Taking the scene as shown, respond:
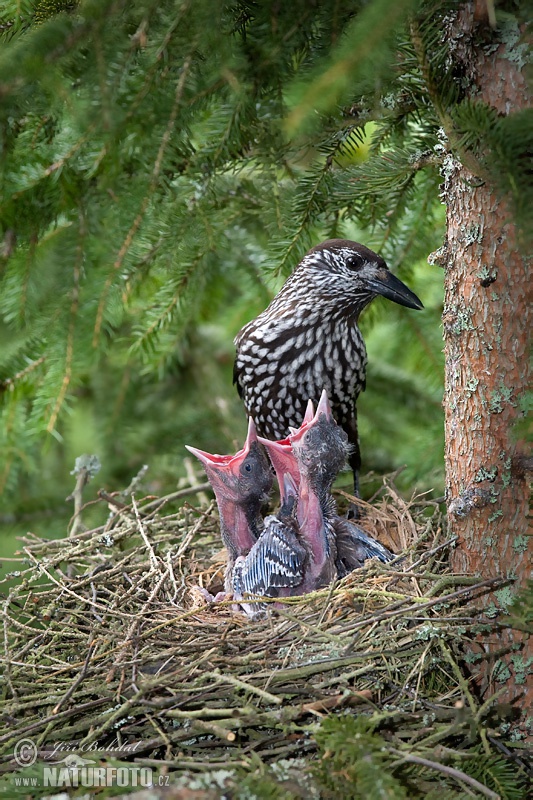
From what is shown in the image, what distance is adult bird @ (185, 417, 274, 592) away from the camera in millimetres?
3336

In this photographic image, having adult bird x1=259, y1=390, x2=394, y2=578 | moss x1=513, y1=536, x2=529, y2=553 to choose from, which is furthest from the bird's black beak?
moss x1=513, y1=536, x2=529, y2=553

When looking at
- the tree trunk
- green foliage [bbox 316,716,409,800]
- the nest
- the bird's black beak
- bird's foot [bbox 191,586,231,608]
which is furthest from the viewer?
the bird's black beak

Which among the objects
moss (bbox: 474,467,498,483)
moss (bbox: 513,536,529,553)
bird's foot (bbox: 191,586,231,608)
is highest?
moss (bbox: 474,467,498,483)

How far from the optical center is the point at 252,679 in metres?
2.21

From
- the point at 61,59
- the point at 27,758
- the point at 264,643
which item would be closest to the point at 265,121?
the point at 61,59

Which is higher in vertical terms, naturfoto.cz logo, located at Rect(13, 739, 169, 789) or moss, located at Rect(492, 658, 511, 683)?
naturfoto.cz logo, located at Rect(13, 739, 169, 789)

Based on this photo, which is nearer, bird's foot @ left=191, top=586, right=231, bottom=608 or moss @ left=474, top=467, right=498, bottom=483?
→ moss @ left=474, top=467, right=498, bottom=483

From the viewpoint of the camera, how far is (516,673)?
6.72 feet

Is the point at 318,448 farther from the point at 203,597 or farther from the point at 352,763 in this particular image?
the point at 352,763

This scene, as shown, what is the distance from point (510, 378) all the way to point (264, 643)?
1.11m

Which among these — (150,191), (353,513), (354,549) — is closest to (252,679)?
(354,549)

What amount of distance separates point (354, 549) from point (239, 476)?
23.2 inches

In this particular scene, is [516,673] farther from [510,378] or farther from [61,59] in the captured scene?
[61,59]

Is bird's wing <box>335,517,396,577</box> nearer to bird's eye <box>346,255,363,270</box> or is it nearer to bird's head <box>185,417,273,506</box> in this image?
bird's head <box>185,417,273,506</box>
